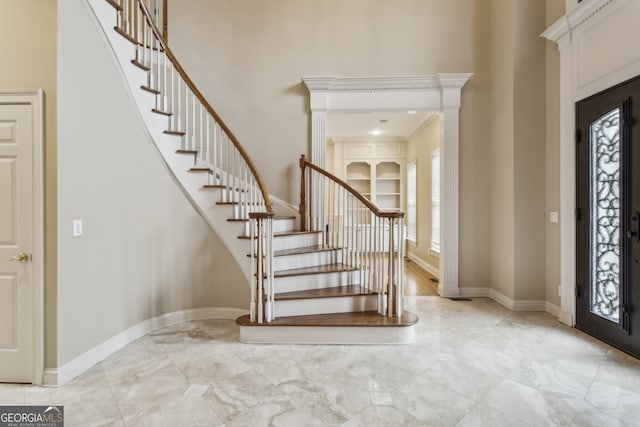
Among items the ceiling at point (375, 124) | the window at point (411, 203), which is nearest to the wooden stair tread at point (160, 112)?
the ceiling at point (375, 124)

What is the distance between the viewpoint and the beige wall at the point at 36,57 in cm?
222

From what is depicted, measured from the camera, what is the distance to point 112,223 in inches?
109

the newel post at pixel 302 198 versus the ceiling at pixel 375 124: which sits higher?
the ceiling at pixel 375 124

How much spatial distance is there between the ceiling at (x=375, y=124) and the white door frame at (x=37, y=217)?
170 inches

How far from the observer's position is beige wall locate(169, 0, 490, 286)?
14.4ft

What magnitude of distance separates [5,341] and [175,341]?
1184 mm

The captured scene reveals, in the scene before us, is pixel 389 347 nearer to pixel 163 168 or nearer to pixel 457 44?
pixel 163 168

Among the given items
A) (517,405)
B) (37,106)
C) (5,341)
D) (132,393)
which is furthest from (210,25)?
(517,405)

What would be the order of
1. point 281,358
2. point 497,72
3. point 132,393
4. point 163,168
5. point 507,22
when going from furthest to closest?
1. point 497,72
2. point 507,22
3. point 163,168
4. point 281,358
5. point 132,393

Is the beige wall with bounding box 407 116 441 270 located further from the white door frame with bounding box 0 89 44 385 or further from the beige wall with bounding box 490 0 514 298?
the white door frame with bounding box 0 89 44 385

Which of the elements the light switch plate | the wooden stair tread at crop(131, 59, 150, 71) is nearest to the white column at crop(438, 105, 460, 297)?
the wooden stair tread at crop(131, 59, 150, 71)

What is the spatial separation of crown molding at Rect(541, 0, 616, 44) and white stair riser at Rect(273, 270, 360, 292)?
339cm

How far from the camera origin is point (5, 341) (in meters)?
2.25

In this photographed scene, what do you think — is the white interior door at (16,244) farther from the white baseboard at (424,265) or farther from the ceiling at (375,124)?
the white baseboard at (424,265)
